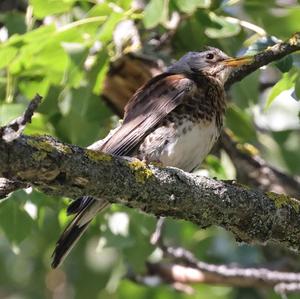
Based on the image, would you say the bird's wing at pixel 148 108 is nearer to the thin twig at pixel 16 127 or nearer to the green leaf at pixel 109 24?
the green leaf at pixel 109 24

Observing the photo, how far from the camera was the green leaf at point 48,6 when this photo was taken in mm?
4906

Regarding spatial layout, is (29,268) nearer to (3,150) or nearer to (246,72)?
(246,72)

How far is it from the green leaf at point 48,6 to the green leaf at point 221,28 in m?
0.79

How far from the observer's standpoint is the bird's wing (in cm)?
491

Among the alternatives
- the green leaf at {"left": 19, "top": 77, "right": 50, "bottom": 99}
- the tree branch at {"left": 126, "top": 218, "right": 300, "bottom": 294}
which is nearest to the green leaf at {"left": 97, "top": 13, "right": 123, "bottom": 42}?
the green leaf at {"left": 19, "top": 77, "right": 50, "bottom": 99}

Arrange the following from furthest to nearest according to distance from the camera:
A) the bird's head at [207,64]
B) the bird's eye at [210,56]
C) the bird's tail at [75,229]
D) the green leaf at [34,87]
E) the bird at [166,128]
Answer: the bird's eye at [210,56]
the bird's head at [207,64]
the green leaf at [34,87]
the bird at [166,128]
the bird's tail at [75,229]

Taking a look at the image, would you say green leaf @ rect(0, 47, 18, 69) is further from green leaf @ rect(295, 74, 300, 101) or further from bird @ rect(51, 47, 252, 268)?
green leaf @ rect(295, 74, 300, 101)

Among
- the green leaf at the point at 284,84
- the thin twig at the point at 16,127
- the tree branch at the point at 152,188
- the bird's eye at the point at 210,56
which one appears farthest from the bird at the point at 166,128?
the thin twig at the point at 16,127

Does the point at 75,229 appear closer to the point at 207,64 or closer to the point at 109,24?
the point at 109,24

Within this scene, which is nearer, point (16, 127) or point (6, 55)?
point (16, 127)

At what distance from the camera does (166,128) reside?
498 cm

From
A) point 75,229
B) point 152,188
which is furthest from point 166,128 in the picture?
point 152,188

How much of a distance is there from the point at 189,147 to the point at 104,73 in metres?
0.75

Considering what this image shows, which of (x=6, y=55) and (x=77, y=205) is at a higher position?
(x=6, y=55)
